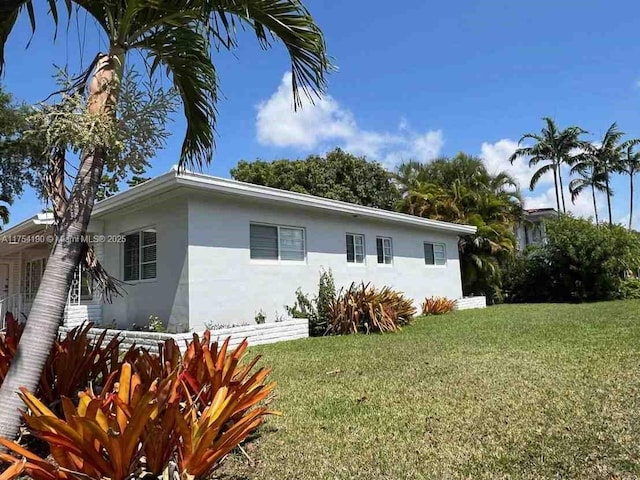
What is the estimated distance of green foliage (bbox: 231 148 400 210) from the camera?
31.2 m

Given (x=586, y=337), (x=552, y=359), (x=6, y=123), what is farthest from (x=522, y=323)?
(x=6, y=123)

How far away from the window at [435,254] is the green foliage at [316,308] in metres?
6.64

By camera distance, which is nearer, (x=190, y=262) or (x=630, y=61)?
(x=190, y=262)

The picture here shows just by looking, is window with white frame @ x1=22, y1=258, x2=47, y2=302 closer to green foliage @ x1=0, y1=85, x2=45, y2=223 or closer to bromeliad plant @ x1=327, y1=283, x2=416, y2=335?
green foliage @ x1=0, y1=85, x2=45, y2=223

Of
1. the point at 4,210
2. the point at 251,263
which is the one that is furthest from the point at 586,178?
the point at 4,210

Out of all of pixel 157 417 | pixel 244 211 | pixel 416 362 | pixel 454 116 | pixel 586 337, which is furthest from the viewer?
pixel 454 116

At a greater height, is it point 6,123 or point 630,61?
point 6,123

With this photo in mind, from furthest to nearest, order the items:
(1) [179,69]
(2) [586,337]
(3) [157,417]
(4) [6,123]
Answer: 1. (4) [6,123]
2. (2) [586,337]
3. (1) [179,69]
4. (3) [157,417]

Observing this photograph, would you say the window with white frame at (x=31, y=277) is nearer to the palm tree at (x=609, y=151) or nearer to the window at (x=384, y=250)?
the window at (x=384, y=250)

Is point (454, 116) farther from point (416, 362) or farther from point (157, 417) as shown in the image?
point (157, 417)

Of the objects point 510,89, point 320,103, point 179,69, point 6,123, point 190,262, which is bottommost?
point 190,262

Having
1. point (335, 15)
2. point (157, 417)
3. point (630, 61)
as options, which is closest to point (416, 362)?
point (157, 417)

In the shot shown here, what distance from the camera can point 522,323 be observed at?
1212 cm

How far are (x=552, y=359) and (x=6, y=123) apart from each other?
21.1 metres
